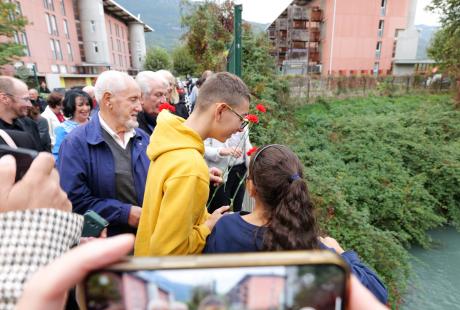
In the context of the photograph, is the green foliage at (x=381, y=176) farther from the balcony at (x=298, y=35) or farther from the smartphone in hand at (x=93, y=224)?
the balcony at (x=298, y=35)

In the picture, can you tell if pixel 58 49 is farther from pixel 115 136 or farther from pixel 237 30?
pixel 115 136

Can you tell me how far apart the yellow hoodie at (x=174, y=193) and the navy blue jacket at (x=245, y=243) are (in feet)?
0.30

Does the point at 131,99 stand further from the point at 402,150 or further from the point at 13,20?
the point at 13,20

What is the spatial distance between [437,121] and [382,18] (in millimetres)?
21188

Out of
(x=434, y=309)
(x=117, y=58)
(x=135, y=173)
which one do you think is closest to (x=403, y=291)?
(x=434, y=309)

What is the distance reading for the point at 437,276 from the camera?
562 centimetres

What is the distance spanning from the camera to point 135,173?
6.79 ft

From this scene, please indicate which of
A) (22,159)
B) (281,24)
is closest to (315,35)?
(281,24)

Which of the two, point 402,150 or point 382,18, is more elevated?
point 382,18

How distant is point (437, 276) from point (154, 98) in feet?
21.0

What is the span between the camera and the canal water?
4828mm

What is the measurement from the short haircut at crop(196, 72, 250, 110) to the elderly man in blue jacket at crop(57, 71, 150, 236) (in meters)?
0.79

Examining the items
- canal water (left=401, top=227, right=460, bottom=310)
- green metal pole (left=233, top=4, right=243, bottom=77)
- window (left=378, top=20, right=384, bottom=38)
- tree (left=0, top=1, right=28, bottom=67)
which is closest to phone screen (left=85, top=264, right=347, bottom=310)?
green metal pole (left=233, top=4, right=243, bottom=77)

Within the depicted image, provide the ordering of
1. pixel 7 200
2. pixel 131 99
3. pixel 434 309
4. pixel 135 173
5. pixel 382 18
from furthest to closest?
pixel 382 18, pixel 434 309, pixel 131 99, pixel 135 173, pixel 7 200
